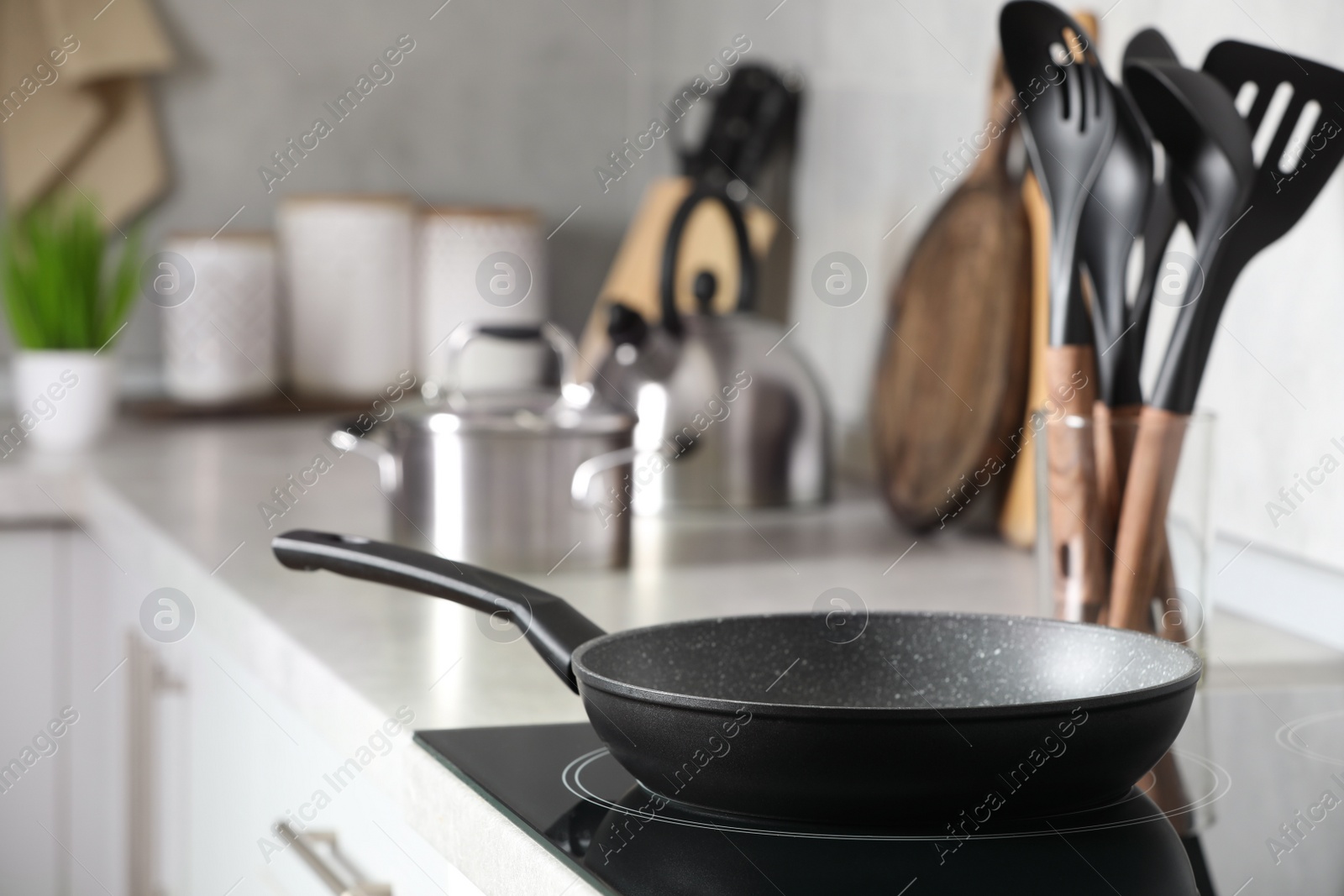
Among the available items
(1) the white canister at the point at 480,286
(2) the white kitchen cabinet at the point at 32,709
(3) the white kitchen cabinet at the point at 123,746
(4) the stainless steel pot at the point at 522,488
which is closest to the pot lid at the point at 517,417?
(4) the stainless steel pot at the point at 522,488

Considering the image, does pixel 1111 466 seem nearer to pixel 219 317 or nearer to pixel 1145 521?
pixel 1145 521

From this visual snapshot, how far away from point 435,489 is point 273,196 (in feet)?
3.60

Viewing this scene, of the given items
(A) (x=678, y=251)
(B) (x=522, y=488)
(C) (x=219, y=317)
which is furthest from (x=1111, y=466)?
(C) (x=219, y=317)

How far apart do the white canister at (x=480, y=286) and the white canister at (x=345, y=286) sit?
0.04 m

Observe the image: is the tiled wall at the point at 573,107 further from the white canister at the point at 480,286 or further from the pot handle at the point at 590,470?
the pot handle at the point at 590,470

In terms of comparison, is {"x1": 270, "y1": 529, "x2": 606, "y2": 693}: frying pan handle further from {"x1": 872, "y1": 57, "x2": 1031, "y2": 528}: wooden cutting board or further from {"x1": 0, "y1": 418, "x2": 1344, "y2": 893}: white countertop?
{"x1": 872, "y1": 57, "x2": 1031, "y2": 528}: wooden cutting board

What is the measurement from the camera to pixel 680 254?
5.67 feet

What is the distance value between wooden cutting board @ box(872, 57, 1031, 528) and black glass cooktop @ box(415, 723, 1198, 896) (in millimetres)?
652

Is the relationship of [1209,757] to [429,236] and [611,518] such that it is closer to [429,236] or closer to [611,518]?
[611,518]

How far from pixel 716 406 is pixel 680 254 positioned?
18.2 inches

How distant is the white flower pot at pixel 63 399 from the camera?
62.7 inches

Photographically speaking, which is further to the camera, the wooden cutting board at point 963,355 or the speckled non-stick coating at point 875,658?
the wooden cutting board at point 963,355

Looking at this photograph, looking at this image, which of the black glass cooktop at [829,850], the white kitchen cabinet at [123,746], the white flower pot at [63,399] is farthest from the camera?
the white flower pot at [63,399]

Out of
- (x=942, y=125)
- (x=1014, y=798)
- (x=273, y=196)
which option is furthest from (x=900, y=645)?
(x=273, y=196)
